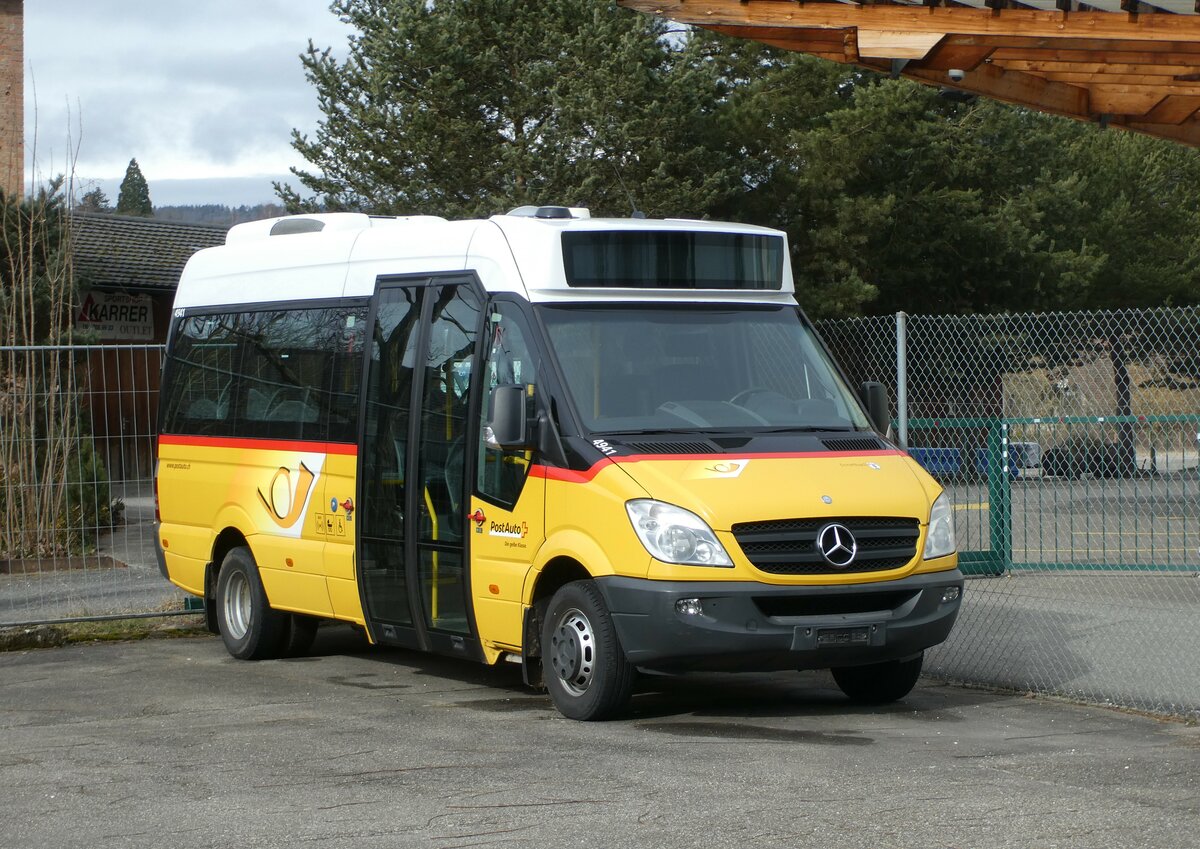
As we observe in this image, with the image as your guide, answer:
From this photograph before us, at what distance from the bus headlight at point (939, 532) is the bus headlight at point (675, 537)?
1226 mm

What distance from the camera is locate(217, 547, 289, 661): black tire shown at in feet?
37.0

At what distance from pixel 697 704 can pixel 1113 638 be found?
3556mm

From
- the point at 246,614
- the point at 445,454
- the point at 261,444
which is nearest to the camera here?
the point at 445,454

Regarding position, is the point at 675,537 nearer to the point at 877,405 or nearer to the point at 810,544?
the point at 810,544

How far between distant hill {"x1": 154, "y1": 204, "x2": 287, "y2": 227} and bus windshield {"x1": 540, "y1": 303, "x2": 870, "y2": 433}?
21722mm

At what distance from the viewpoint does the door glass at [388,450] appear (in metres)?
9.91

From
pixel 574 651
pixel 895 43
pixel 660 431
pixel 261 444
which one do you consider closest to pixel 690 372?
pixel 660 431

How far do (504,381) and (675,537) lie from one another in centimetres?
156

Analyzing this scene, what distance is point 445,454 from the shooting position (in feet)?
31.4

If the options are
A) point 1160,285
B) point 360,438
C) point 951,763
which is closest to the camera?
point 951,763

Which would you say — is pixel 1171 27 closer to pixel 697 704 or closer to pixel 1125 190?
pixel 697 704

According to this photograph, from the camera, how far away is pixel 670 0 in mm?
12352

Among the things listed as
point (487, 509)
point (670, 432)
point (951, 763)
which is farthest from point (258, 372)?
point (951, 763)

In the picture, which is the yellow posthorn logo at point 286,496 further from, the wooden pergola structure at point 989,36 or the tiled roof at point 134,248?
the tiled roof at point 134,248
